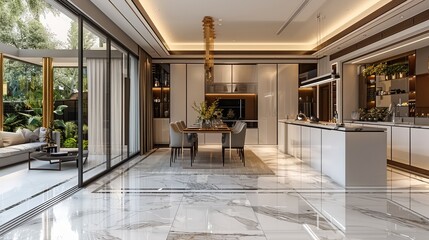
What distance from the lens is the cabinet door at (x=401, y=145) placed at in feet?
21.0

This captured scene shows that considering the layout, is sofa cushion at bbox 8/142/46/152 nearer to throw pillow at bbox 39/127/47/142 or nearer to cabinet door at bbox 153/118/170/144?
throw pillow at bbox 39/127/47/142

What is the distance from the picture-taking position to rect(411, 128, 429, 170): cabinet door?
5.89 m

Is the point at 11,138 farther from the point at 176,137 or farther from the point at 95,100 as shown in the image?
the point at 176,137

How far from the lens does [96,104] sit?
6.18 m

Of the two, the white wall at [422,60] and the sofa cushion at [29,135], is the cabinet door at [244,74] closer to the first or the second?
the white wall at [422,60]

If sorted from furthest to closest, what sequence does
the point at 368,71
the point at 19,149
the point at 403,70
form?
1. the point at 368,71
2. the point at 403,70
3. the point at 19,149

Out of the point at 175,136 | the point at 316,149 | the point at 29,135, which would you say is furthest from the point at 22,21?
the point at 316,149

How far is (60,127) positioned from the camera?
827 cm

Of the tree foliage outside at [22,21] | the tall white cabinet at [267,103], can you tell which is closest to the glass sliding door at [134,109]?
the tree foliage outside at [22,21]

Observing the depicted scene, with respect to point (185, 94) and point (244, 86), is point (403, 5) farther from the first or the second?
point (185, 94)

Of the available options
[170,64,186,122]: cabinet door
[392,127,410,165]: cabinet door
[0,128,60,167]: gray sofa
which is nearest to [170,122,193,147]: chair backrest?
[0,128,60,167]: gray sofa

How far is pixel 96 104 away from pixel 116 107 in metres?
1.10

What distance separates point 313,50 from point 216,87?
124 inches

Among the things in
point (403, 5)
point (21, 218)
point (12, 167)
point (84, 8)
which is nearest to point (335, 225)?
point (21, 218)
